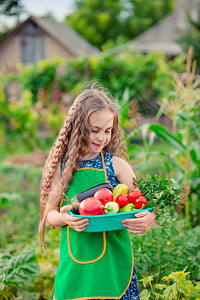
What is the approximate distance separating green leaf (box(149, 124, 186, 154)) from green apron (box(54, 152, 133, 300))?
1.28 m

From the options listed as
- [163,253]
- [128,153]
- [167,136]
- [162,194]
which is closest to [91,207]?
[162,194]

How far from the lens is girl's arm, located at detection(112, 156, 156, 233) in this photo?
1.21m

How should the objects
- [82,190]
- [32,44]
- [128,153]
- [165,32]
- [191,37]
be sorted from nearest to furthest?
[82,190] → [128,153] → [191,37] → [32,44] → [165,32]

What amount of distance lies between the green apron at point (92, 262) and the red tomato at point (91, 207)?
0.64ft

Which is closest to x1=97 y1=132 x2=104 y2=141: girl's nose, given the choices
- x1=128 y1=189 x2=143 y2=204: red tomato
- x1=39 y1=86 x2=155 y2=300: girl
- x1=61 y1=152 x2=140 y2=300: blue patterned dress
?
x1=39 y1=86 x2=155 y2=300: girl

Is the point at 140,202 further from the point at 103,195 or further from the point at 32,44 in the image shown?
the point at 32,44

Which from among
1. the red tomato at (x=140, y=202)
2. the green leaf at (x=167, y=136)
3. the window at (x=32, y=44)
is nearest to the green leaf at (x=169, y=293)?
the red tomato at (x=140, y=202)

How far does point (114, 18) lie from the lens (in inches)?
1104

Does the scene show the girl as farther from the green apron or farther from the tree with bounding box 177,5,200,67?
the tree with bounding box 177,5,200,67

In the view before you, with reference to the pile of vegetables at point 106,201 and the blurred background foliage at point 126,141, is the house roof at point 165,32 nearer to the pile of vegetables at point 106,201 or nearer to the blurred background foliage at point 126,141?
the blurred background foliage at point 126,141

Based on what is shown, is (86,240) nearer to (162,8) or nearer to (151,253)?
(151,253)

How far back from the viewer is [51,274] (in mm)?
2203

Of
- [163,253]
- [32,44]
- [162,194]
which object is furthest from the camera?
[32,44]

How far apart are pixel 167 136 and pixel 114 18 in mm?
27556
